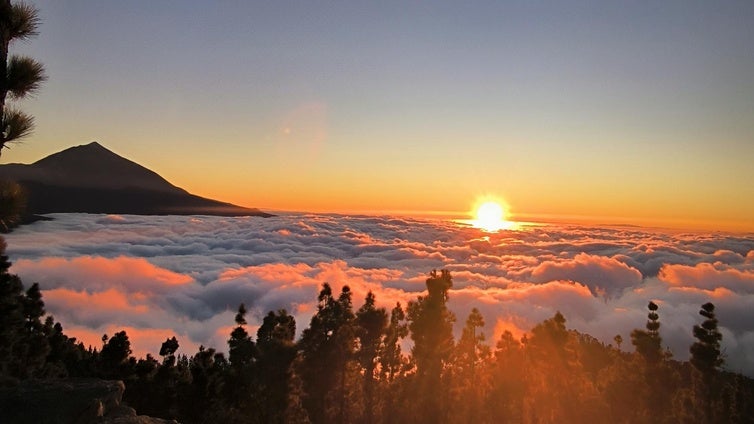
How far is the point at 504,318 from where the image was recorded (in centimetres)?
18312

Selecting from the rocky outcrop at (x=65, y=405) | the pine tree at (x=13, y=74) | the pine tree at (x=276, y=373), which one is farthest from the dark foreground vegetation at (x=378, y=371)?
the pine tree at (x=13, y=74)

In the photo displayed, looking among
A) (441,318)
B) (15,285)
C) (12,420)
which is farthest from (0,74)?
(441,318)

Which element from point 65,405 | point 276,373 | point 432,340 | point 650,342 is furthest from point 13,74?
point 650,342

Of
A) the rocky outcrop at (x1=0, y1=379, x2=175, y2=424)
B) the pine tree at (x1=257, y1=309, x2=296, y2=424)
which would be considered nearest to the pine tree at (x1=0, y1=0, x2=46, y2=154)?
the rocky outcrop at (x1=0, y1=379, x2=175, y2=424)

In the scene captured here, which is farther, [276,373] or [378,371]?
[378,371]

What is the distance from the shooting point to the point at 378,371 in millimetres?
56344

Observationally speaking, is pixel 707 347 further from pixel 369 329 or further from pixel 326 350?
pixel 326 350

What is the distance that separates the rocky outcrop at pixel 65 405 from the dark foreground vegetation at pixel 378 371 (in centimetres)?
1713

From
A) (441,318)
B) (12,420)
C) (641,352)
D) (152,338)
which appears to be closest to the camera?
(12,420)

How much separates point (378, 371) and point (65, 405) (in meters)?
43.3

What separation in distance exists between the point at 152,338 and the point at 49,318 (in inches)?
4556

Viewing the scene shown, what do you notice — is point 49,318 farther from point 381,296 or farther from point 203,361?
point 381,296

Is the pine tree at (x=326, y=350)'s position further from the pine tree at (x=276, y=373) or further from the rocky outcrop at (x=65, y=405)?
the rocky outcrop at (x=65, y=405)

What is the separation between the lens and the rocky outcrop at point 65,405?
1588 cm
